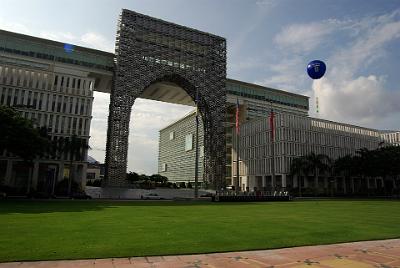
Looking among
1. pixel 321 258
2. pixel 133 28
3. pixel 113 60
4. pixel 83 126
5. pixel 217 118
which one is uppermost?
pixel 133 28

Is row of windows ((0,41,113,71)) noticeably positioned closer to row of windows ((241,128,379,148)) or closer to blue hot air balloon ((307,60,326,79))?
row of windows ((241,128,379,148))

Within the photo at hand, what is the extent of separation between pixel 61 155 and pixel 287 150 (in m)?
62.9

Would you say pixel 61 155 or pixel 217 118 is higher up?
pixel 217 118

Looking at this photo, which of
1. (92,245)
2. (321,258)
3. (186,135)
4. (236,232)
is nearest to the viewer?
(321,258)

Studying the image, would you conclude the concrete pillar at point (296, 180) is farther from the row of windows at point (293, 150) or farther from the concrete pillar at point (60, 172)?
the concrete pillar at point (60, 172)

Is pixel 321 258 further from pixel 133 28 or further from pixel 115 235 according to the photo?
pixel 133 28

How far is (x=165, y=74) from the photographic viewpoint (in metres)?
97.1

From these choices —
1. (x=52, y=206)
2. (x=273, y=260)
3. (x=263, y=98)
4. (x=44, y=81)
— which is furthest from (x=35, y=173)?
(x=273, y=260)

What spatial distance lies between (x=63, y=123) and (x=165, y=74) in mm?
30476

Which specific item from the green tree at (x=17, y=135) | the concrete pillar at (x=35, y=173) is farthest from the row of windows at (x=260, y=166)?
the green tree at (x=17, y=135)

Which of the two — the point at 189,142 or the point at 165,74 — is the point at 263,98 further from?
the point at 189,142

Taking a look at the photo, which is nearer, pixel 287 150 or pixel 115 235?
pixel 115 235

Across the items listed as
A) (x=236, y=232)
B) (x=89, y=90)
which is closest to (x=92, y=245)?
(x=236, y=232)

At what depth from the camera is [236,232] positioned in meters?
16.8
